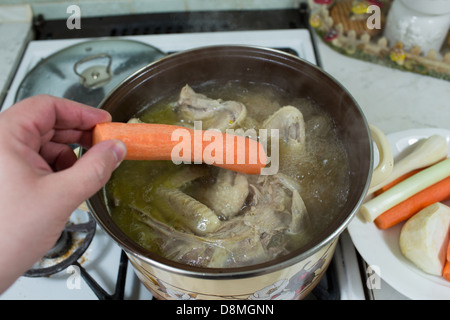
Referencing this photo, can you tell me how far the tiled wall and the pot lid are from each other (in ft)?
1.26

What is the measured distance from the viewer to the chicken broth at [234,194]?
1.00 metres

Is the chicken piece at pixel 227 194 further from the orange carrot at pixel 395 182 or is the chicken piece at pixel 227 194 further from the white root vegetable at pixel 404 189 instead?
the orange carrot at pixel 395 182

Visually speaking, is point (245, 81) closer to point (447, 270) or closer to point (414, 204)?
point (414, 204)

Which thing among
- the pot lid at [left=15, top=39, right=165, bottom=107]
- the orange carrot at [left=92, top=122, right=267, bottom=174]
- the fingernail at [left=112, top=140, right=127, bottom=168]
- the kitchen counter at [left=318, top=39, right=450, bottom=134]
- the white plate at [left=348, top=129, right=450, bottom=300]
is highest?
the fingernail at [left=112, top=140, right=127, bottom=168]

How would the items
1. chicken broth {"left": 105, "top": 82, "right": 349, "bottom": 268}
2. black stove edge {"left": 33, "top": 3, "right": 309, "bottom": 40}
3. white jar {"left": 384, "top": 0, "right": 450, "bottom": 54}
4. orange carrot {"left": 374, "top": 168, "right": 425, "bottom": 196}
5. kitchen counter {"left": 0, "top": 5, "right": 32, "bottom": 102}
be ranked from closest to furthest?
chicken broth {"left": 105, "top": 82, "right": 349, "bottom": 268} < orange carrot {"left": 374, "top": 168, "right": 425, "bottom": 196} < white jar {"left": 384, "top": 0, "right": 450, "bottom": 54} < kitchen counter {"left": 0, "top": 5, "right": 32, "bottom": 102} < black stove edge {"left": 33, "top": 3, "right": 309, "bottom": 40}

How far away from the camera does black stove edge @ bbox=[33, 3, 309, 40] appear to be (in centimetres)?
200

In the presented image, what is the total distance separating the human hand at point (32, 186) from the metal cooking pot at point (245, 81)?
0.49 ft

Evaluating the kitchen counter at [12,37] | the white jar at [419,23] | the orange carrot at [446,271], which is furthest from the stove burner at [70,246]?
the white jar at [419,23]

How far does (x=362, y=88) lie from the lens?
67.9 inches

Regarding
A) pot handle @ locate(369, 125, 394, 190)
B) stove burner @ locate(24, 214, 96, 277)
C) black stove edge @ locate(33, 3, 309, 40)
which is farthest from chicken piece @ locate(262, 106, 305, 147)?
black stove edge @ locate(33, 3, 309, 40)

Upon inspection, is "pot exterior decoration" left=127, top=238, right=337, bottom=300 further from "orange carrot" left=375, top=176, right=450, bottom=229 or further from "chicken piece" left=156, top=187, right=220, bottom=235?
"orange carrot" left=375, top=176, right=450, bottom=229

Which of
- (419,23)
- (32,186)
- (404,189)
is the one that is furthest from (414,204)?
(32,186)

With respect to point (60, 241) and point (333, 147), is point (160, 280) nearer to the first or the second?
point (60, 241)

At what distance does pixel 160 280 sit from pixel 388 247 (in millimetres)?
718
